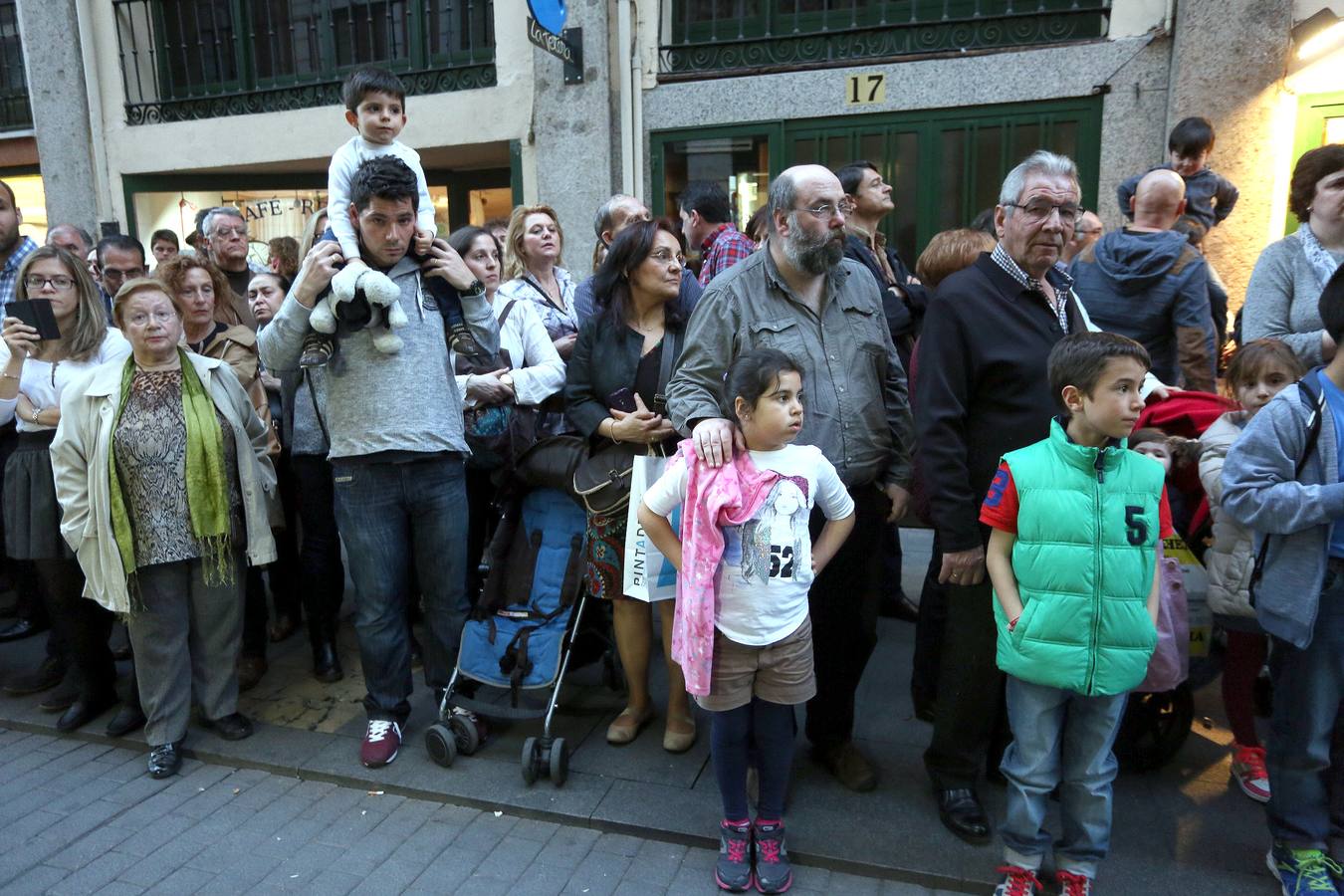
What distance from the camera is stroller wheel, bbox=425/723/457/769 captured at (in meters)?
3.57

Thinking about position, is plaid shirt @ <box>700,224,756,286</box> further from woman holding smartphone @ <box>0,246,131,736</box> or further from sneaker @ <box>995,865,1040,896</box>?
sneaker @ <box>995,865,1040,896</box>

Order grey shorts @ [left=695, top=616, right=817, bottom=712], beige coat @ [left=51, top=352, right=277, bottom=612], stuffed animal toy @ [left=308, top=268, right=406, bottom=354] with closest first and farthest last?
grey shorts @ [left=695, top=616, right=817, bottom=712], stuffed animal toy @ [left=308, top=268, right=406, bottom=354], beige coat @ [left=51, top=352, right=277, bottom=612]

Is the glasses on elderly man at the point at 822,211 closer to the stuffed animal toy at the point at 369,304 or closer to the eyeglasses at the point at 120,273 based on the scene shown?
the stuffed animal toy at the point at 369,304

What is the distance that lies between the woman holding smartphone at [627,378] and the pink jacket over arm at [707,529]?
710mm

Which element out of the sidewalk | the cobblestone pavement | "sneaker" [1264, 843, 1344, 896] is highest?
"sneaker" [1264, 843, 1344, 896]

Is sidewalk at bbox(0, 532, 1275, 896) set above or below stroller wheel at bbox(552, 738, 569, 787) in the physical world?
below

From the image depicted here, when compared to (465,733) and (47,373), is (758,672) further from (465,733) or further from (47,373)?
(47,373)

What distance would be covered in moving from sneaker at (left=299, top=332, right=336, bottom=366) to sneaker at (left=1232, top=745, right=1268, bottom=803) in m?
3.73

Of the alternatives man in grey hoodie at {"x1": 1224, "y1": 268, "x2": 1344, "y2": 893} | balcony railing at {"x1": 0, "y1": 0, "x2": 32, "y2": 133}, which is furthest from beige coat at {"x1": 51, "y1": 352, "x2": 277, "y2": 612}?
balcony railing at {"x1": 0, "y1": 0, "x2": 32, "y2": 133}

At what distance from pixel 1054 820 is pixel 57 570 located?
4334 mm

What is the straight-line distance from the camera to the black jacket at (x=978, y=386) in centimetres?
285

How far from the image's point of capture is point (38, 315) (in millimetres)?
3807

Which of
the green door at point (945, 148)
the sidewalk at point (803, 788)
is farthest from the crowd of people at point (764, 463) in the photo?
the green door at point (945, 148)

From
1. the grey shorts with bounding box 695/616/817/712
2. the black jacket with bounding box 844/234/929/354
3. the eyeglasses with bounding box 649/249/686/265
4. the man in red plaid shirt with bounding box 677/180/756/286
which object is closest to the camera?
the grey shorts with bounding box 695/616/817/712
